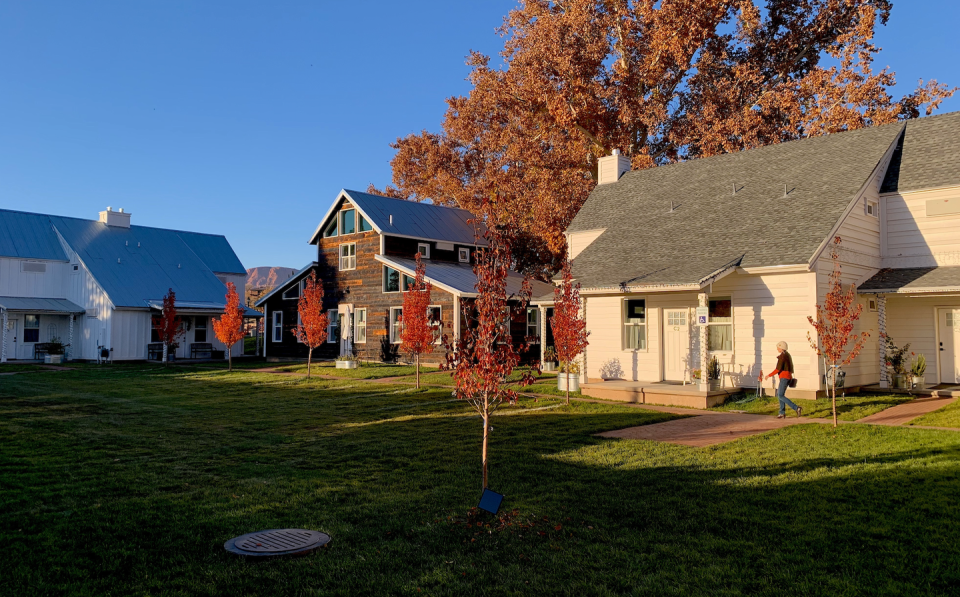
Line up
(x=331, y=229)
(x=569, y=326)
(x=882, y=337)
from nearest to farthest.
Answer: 1. (x=569, y=326)
2. (x=882, y=337)
3. (x=331, y=229)

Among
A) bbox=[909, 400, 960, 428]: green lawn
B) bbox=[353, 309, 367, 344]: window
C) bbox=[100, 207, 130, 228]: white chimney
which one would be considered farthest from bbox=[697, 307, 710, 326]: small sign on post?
bbox=[100, 207, 130, 228]: white chimney

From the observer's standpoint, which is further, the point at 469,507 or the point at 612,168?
the point at 612,168

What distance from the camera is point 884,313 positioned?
1909 centimetres

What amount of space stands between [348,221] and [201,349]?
1179 centimetres

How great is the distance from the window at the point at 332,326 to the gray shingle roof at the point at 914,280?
23789 mm

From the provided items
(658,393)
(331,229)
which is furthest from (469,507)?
(331,229)

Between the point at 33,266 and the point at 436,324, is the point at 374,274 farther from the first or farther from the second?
the point at 33,266

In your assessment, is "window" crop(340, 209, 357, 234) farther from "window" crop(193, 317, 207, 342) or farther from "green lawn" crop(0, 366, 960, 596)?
"green lawn" crop(0, 366, 960, 596)

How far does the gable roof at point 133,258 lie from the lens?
119 ft

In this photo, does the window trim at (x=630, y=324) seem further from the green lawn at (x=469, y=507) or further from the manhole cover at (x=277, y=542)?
the manhole cover at (x=277, y=542)

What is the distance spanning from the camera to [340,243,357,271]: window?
111 ft

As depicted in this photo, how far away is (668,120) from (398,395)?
2138 cm

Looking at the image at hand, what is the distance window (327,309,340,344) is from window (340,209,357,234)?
4.10 meters

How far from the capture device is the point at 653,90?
33906 millimetres
